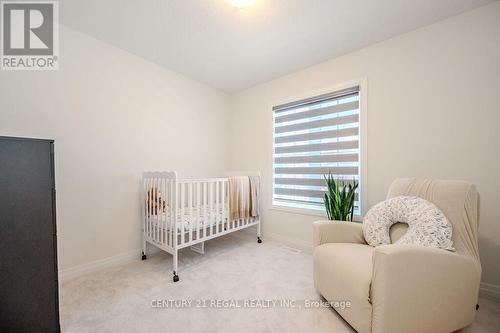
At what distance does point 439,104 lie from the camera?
1.85 meters

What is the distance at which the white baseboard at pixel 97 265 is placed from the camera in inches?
73.0

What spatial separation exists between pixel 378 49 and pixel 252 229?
2785 millimetres

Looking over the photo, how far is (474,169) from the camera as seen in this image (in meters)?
1.71

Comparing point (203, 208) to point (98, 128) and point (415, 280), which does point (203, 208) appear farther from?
point (415, 280)

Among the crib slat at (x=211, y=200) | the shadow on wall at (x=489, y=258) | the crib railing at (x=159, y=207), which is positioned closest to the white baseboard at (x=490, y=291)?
the shadow on wall at (x=489, y=258)

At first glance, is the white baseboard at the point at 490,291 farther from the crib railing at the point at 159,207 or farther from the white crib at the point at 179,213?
the crib railing at the point at 159,207

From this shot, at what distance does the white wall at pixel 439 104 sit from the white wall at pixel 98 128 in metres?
2.10

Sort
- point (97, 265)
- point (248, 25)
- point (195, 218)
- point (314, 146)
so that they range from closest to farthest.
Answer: point (248, 25) → point (97, 265) → point (195, 218) → point (314, 146)

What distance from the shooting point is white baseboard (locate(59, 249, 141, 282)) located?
1855 mm

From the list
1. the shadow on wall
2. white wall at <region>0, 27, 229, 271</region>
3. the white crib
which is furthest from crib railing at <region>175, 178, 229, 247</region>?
the shadow on wall

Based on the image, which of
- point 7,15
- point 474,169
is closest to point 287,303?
point 474,169

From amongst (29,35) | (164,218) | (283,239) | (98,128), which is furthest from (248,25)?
(283,239)

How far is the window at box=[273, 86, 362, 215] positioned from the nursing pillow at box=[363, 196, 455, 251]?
751mm

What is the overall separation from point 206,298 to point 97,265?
49.8 inches
